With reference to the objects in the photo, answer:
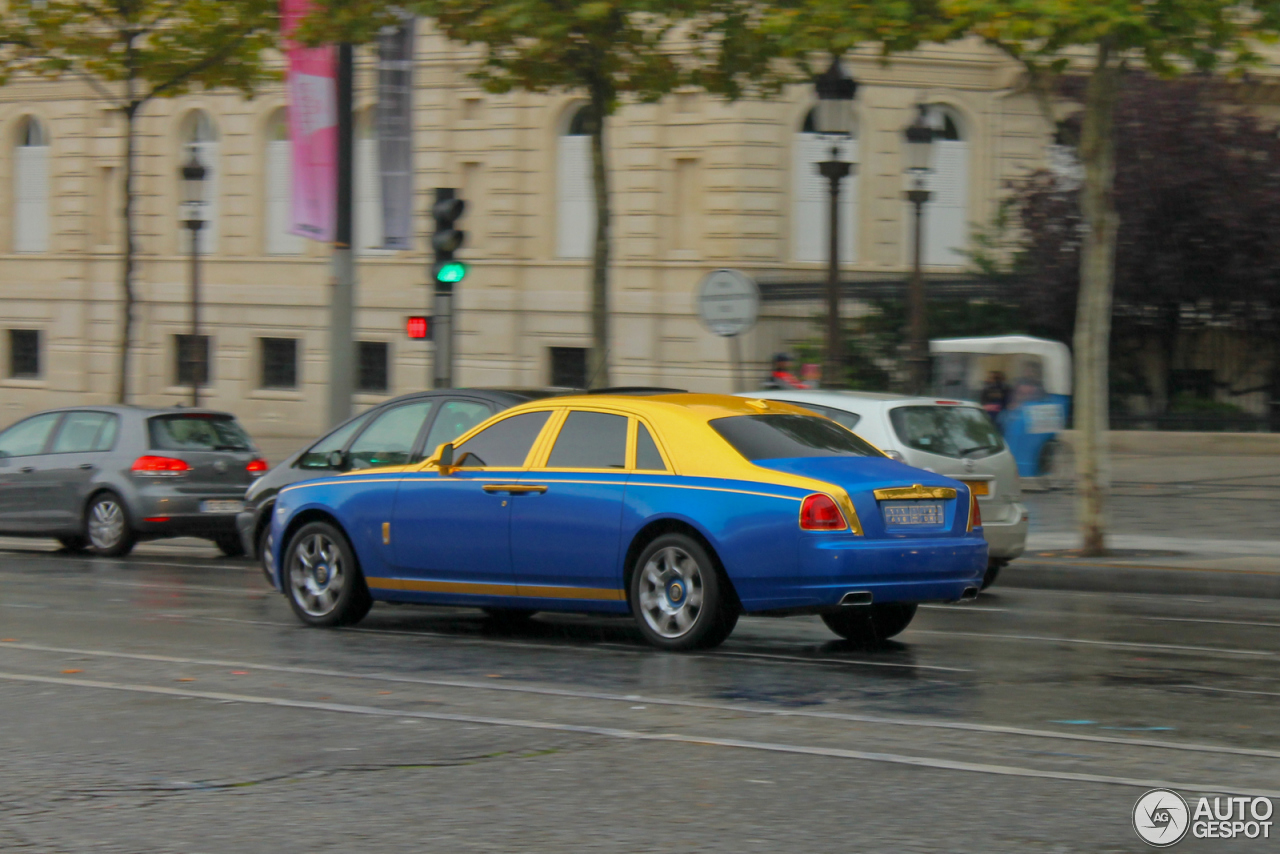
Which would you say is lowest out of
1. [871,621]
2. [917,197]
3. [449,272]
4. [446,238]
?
[871,621]

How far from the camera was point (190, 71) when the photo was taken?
24.1m

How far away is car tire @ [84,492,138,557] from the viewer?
16.7 meters

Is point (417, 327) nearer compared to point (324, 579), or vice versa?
point (324, 579)

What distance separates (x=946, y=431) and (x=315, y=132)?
27.9ft

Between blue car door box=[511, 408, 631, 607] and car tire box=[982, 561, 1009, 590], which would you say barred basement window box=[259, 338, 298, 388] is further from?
blue car door box=[511, 408, 631, 607]

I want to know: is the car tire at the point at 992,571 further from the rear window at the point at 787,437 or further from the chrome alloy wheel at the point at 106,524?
the chrome alloy wheel at the point at 106,524

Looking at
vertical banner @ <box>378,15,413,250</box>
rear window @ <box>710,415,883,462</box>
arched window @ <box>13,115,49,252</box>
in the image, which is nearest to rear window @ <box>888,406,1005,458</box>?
rear window @ <box>710,415,883,462</box>

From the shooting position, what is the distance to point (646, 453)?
965 centimetres

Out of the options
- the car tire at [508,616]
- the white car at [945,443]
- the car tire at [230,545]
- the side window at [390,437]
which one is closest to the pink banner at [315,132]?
the car tire at [230,545]

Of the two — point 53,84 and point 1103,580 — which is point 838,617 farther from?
point 53,84

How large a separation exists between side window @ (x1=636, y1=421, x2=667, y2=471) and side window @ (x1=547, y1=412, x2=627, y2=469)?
9 centimetres

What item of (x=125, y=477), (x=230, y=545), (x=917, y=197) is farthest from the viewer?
(x=917, y=197)

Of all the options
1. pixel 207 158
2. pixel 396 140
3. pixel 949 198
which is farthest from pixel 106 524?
pixel 207 158

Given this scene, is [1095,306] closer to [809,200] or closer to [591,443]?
[591,443]
